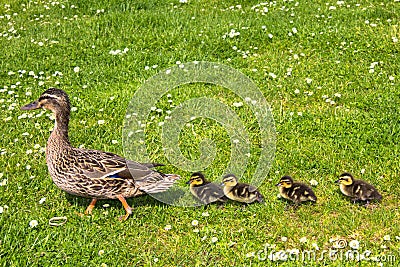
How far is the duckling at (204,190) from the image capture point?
22.1 feet

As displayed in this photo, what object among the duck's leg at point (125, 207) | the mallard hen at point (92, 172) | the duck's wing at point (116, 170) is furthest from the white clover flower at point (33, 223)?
the duck's leg at point (125, 207)

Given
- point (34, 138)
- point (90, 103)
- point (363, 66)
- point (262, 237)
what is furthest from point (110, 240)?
point (363, 66)

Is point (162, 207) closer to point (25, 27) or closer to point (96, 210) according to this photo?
point (96, 210)

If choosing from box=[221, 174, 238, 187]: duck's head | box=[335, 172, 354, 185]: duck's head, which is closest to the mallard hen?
box=[221, 174, 238, 187]: duck's head

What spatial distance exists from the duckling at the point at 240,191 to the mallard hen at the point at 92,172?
0.66 m

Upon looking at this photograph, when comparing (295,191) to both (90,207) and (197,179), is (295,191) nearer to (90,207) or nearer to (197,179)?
(197,179)

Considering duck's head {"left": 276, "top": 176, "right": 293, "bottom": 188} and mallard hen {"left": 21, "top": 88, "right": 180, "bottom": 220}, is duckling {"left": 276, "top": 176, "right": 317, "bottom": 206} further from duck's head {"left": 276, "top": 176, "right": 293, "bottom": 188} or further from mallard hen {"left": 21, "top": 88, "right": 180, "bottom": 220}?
mallard hen {"left": 21, "top": 88, "right": 180, "bottom": 220}

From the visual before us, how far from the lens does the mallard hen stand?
649 cm

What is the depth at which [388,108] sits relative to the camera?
8.48 metres

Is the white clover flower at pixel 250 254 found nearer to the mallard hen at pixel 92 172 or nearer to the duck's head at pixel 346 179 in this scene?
the mallard hen at pixel 92 172

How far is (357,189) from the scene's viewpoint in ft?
21.6

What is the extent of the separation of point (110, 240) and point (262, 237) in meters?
1.74

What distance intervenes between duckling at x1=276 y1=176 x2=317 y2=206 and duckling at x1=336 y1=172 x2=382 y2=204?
392mm

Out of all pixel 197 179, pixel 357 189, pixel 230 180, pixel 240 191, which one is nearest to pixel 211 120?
pixel 197 179
